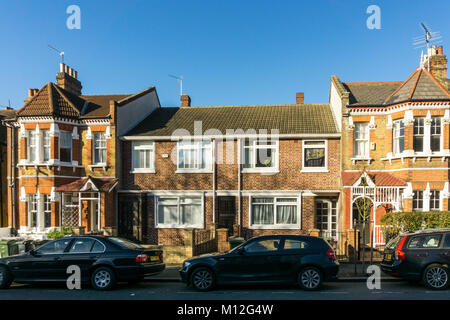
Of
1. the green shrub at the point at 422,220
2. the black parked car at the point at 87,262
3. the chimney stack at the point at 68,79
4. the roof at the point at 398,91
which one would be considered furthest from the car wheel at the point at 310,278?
the chimney stack at the point at 68,79

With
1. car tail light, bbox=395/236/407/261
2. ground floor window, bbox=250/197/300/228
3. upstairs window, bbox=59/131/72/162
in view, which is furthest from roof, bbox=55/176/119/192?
car tail light, bbox=395/236/407/261

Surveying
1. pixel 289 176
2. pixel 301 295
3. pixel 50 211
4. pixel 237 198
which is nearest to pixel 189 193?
pixel 237 198

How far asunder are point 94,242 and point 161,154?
8.90m

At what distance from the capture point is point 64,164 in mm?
18469

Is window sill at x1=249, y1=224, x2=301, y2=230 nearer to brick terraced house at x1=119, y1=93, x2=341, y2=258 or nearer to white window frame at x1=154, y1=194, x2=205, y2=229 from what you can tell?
brick terraced house at x1=119, y1=93, x2=341, y2=258

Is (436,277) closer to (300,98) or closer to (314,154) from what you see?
(314,154)

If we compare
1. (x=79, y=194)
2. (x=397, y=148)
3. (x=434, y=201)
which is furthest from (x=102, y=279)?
(x=434, y=201)

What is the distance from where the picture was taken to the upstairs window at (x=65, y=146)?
60.9 feet

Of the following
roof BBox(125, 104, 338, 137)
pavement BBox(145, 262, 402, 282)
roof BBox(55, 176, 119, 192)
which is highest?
→ roof BBox(125, 104, 338, 137)

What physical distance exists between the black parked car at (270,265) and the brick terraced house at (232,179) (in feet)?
24.2

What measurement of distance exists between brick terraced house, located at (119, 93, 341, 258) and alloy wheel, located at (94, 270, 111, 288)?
7811mm

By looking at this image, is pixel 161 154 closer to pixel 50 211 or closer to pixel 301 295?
pixel 50 211

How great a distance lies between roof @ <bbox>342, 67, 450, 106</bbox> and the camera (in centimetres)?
1633

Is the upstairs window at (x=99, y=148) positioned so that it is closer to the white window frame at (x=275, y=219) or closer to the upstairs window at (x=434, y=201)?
the white window frame at (x=275, y=219)
